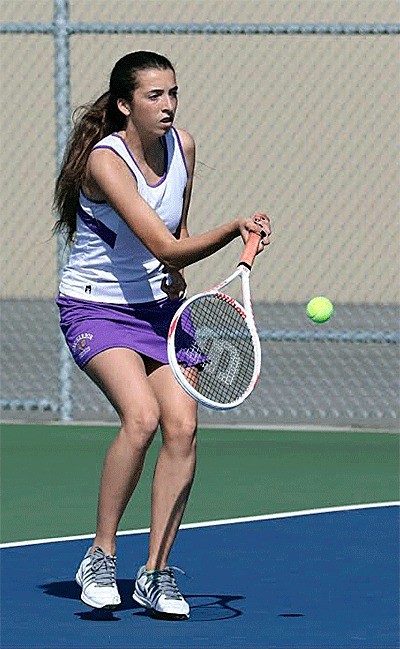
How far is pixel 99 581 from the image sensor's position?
20.1 ft

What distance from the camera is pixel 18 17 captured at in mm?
21156

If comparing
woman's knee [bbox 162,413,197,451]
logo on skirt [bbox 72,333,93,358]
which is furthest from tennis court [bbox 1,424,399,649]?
logo on skirt [bbox 72,333,93,358]

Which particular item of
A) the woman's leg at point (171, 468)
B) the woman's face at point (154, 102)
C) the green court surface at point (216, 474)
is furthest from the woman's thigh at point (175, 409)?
the green court surface at point (216, 474)

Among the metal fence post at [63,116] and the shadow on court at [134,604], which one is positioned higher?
the metal fence post at [63,116]

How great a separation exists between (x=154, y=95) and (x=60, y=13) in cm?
476

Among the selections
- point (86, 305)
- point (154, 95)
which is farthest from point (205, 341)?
point (154, 95)

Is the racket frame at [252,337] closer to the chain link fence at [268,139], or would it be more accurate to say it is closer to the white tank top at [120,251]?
the white tank top at [120,251]

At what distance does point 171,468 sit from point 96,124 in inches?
45.1

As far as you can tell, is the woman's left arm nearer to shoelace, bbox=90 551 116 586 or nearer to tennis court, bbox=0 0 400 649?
shoelace, bbox=90 551 116 586

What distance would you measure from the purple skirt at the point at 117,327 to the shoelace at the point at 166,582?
68 centimetres

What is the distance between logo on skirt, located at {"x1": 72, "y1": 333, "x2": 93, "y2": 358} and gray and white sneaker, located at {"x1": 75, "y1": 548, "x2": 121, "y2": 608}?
2.06 feet

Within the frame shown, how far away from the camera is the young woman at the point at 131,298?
6090mm

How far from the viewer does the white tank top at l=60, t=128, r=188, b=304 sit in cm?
622

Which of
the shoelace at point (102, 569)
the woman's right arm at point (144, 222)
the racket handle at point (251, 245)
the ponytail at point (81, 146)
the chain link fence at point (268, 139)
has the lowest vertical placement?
the shoelace at point (102, 569)
